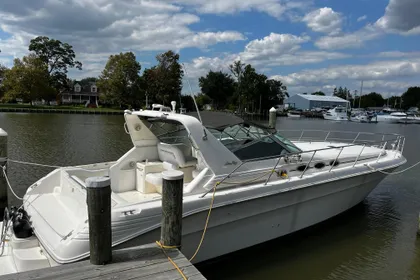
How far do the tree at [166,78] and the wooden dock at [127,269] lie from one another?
48275 mm

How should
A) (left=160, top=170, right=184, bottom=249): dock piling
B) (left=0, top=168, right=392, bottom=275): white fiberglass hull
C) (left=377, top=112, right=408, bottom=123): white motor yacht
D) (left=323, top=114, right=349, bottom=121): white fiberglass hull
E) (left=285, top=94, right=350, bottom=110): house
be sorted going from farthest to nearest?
(left=285, top=94, right=350, bottom=110): house
(left=323, top=114, right=349, bottom=121): white fiberglass hull
(left=377, top=112, right=408, bottom=123): white motor yacht
(left=0, top=168, right=392, bottom=275): white fiberglass hull
(left=160, top=170, right=184, bottom=249): dock piling

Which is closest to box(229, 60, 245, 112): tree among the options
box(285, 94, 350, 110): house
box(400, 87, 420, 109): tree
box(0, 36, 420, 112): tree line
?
box(0, 36, 420, 112): tree line

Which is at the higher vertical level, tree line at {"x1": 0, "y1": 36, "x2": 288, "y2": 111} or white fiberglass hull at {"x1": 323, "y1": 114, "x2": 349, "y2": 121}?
tree line at {"x1": 0, "y1": 36, "x2": 288, "y2": 111}

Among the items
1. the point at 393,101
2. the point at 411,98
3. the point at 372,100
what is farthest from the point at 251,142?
the point at 393,101

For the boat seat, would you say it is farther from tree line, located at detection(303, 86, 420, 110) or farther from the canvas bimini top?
tree line, located at detection(303, 86, 420, 110)

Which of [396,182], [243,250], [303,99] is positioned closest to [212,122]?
[243,250]

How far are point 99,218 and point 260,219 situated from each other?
3.07m

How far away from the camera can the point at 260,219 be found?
18.7 ft

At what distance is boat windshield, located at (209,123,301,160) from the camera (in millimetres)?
5969

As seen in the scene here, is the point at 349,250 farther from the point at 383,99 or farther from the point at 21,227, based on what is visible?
the point at 383,99

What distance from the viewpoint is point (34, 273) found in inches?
134

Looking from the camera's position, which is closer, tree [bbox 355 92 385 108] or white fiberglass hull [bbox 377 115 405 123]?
white fiberglass hull [bbox 377 115 405 123]

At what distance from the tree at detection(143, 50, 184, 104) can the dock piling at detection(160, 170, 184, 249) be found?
48131 millimetres

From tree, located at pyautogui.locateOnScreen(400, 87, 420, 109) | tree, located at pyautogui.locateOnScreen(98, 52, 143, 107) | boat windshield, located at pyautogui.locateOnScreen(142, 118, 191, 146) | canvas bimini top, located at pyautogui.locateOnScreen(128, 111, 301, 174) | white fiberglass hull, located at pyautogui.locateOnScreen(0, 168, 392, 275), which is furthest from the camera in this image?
tree, located at pyautogui.locateOnScreen(400, 87, 420, 109)
